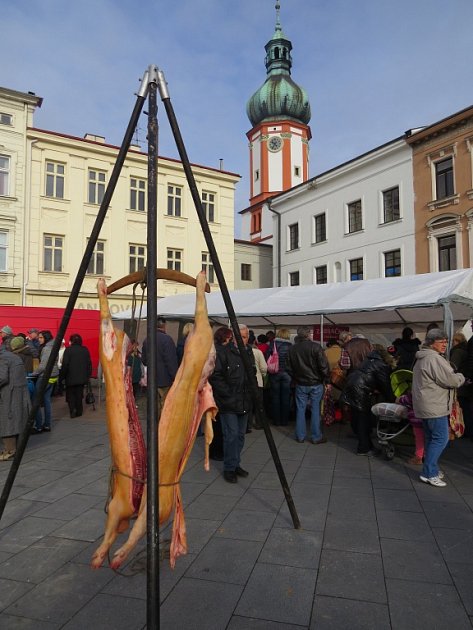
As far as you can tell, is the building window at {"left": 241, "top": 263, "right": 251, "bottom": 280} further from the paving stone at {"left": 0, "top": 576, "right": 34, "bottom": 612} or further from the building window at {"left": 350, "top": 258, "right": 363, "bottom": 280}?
the paving stone at {"left": 0, "top": 576, "right": 34, "bottom": 612}

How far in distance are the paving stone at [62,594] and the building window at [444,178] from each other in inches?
871

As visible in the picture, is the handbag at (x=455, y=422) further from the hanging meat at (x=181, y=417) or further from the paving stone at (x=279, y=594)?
the hanging meat at (x=181, y=417)

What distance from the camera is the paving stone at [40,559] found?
10.7ft

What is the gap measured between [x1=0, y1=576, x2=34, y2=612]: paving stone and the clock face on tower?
3928cm

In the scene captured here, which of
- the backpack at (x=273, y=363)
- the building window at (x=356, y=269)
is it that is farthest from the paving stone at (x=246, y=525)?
the building window at (x=356, y=269)

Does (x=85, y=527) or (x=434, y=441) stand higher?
(x=434, y=441)

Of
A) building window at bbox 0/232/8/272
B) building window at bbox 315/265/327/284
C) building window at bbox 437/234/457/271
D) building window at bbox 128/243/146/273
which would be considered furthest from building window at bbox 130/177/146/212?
building window at bbox 437/234/457/271

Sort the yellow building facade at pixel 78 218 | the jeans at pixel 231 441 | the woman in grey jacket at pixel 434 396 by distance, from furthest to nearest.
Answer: the yellow building facade at pixel 78 218 → the jeans at pixel 231 441 → the woman in grey jacket at pixel 434 396

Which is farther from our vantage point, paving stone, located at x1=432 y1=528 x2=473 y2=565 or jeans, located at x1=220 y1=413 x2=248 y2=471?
jeans, located at x1=220 y1=413 x2=248 y2=471

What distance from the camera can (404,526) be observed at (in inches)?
164

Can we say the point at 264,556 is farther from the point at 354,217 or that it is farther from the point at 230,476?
the point at 354,217

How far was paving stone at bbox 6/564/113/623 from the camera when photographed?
279 cm

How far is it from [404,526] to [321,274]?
2441cm

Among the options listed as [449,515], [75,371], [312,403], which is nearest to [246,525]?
[449,515]
